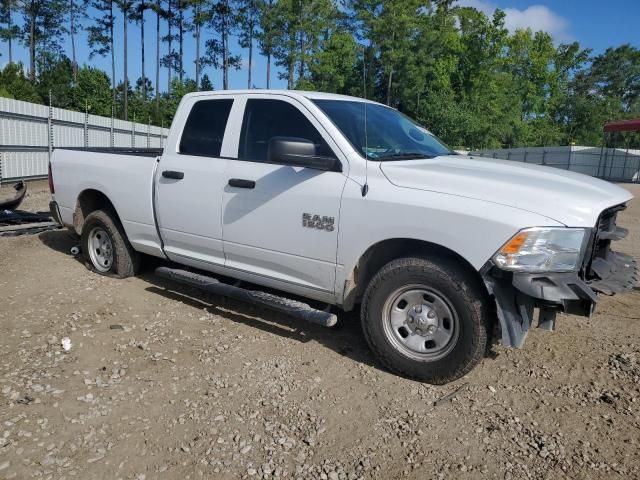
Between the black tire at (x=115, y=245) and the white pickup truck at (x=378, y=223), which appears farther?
the black tire at (x=115, y=245)

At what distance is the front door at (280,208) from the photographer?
3850mm

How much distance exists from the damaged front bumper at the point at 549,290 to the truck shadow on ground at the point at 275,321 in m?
1.06

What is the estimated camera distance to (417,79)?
156 ft

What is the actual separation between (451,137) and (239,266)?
160ft

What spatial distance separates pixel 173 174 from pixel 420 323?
8.80ft

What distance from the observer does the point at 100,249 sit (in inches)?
234

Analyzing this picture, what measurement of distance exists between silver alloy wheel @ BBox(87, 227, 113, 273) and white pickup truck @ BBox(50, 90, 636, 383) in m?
0.87

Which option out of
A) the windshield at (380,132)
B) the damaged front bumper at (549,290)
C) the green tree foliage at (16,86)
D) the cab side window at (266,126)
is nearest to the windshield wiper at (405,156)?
the windshield at (380,132)

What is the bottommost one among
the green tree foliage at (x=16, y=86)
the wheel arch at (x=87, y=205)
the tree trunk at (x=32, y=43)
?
the wheel arch at (x=87, y=205)

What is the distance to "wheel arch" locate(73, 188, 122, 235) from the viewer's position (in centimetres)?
584

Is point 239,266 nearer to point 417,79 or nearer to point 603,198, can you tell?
point 603,198

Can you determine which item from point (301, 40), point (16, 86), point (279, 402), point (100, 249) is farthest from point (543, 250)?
point (301, 40)

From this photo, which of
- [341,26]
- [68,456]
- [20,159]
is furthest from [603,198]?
[341,26]

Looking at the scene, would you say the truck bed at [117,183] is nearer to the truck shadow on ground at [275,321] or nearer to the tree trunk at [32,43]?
the truck shadow on ground at [275,321]
